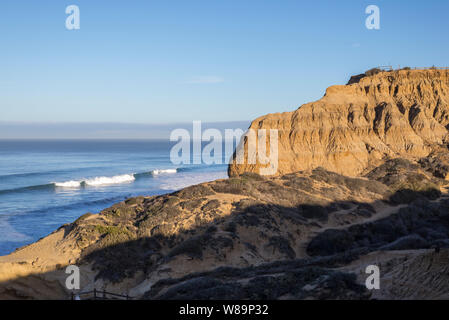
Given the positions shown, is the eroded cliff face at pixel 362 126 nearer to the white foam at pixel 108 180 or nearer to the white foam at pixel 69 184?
the white foam at pixel 108 180

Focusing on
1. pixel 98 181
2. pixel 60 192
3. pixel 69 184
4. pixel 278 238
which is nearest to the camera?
pixel 278 238

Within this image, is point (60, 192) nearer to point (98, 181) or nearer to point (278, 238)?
point (98, 181)

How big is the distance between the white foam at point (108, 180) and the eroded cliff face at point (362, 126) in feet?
80.2

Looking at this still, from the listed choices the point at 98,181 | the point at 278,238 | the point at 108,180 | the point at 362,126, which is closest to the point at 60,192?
the point at 98,181

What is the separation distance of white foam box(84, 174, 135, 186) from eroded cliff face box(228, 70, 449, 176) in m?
24.4

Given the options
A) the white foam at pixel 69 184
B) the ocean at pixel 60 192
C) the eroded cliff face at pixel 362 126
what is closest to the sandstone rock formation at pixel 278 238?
the eroded cliff face at pixel 362 126

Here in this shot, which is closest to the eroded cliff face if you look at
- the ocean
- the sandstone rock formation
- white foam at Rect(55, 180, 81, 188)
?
the sandstone rock formation

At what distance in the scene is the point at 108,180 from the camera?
58.4 m

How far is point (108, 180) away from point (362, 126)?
38.7 meters

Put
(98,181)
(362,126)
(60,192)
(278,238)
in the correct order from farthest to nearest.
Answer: (98,181), (60,192), (362,126), (278,238)

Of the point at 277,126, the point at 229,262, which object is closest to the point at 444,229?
the point at 229,262

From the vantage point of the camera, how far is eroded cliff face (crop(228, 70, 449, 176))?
40500mm

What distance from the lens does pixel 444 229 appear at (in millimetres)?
22547
